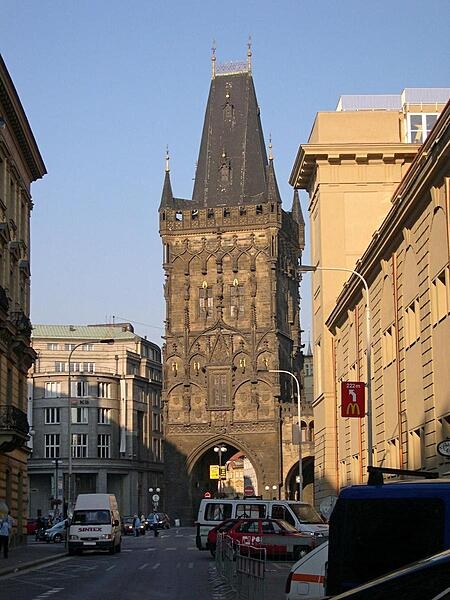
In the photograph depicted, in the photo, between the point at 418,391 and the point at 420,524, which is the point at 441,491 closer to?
the point at 420,524

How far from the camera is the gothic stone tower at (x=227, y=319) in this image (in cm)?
10412

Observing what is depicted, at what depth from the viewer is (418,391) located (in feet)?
104

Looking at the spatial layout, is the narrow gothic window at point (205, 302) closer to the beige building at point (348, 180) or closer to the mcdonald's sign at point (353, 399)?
the beige building at point (348, 180)

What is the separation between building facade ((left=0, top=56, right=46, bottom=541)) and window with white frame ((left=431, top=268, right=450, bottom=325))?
19.9 metres

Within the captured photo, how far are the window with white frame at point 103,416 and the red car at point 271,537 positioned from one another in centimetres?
8181

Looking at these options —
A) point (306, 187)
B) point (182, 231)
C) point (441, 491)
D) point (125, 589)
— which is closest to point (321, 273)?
point (306, 187)

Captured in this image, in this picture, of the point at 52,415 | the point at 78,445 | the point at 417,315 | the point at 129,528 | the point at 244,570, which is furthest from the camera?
the point at 52,415

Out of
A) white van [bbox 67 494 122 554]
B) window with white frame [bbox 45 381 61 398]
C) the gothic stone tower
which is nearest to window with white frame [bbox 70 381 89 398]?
window with white frame [bbox 45 381 61 398]

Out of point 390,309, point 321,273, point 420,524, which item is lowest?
point 420,524

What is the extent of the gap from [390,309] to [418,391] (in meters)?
5.71

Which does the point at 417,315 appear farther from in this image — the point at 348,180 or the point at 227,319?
the point at 227,319

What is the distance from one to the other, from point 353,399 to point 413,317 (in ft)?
11.3

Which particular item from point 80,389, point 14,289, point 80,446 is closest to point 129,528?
point 80,446

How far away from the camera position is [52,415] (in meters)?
116
